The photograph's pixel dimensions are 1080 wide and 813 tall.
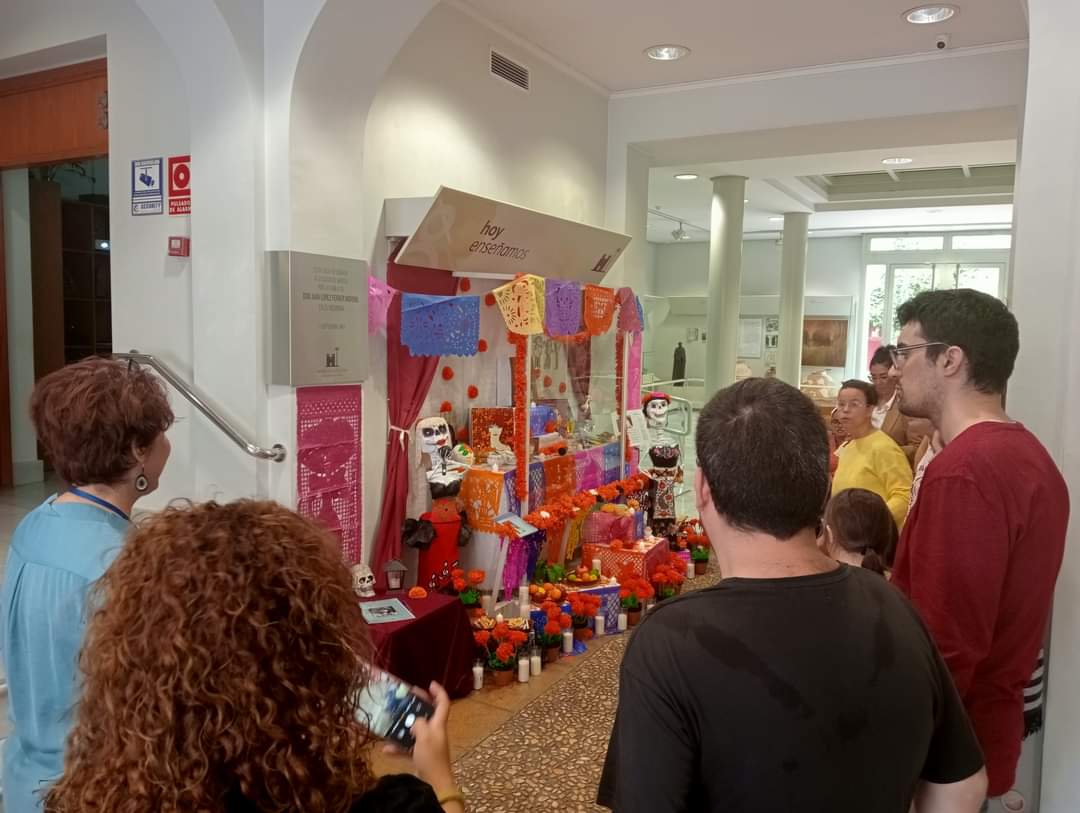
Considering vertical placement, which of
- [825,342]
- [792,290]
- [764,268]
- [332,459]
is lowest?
[332,459]

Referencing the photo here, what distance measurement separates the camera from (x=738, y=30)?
4309 millimetres

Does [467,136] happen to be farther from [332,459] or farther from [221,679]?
[221,679]

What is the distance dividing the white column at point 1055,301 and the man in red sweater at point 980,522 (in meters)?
0.47

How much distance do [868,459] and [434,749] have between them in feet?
7.92

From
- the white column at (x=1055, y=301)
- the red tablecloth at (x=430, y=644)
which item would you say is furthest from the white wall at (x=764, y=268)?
the white column at (x=1055, y=301)

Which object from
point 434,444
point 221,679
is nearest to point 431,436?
point 434,444

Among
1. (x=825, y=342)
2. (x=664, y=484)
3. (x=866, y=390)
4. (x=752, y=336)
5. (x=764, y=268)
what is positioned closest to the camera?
(x=866, y=390)

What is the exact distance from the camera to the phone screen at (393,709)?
109 cm

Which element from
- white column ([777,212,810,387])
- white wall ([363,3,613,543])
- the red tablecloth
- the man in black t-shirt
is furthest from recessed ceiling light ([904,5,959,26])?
white column ([777,212,810,387])

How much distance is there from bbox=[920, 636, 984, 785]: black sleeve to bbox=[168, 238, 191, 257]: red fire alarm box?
329 centimetres

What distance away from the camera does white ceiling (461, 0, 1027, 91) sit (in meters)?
4.02

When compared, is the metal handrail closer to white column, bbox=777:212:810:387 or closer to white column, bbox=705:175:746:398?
white column, bbox=705:175:746:398

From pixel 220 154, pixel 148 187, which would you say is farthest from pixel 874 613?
pixel 148 187

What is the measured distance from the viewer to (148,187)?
3516 millimetres
